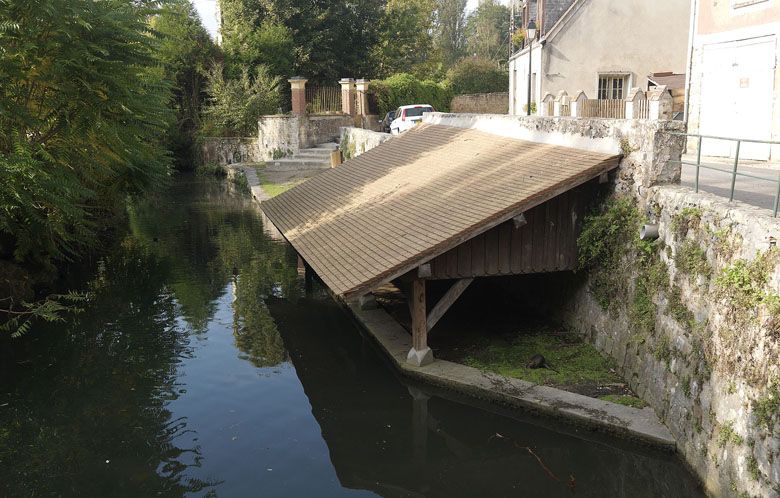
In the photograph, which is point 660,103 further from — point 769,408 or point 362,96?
point 362,96

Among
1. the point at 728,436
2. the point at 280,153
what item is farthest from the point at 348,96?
the point at 728,436

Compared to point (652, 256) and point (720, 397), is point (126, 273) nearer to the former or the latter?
point (652, 256)

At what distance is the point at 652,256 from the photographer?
9.42m

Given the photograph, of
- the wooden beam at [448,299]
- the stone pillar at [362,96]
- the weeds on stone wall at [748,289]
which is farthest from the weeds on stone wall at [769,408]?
the stone pillar at [362,96]

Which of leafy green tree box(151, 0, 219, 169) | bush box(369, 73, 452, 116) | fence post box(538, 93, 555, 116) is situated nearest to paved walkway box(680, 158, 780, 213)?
fence post box(538, 93, 555, 116)

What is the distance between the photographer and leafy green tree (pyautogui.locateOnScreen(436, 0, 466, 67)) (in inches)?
3403

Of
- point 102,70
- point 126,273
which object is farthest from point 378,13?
point 102,70

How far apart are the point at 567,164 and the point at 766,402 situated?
4.89 metres

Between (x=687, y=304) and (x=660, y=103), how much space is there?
12.1 metres

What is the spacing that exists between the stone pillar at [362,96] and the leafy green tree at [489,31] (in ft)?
149

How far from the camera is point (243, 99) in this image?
4056 cm

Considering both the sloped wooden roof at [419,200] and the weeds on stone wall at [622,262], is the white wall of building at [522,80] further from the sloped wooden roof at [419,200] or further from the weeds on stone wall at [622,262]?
the weeds on stone wall at [622,262]

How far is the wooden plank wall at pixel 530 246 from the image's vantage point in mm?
10562

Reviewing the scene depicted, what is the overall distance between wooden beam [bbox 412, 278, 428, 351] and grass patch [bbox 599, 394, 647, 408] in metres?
2.73
